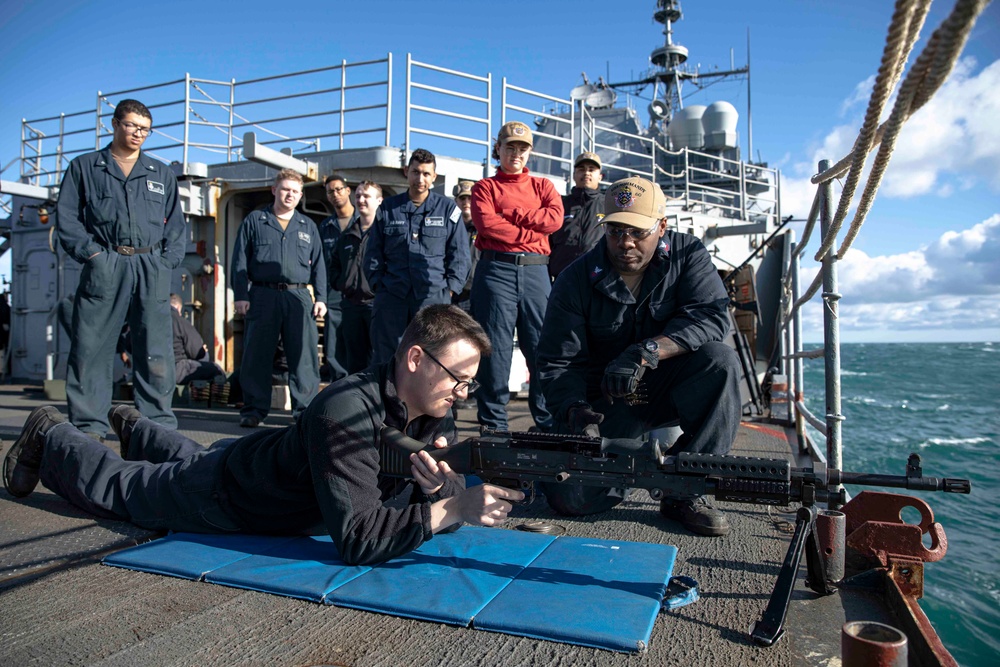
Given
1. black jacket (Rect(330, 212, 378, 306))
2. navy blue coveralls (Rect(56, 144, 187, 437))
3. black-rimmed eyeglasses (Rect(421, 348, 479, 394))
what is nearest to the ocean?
black-rimmed eyeglasses (Rect(421, 348, 479, 394))

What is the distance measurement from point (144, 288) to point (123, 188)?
2.20ft

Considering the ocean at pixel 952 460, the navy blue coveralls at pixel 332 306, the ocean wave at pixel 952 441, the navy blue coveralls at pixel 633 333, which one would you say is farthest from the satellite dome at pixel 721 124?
the navy blue coveralls at pixel 633 333

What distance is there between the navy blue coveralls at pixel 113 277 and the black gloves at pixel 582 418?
3.07 m

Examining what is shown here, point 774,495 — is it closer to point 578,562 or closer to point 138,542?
point 578,562

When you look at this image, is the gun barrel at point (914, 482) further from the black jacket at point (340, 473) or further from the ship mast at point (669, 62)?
the ship mast at point (669, 62)

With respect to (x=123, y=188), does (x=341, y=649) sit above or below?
below

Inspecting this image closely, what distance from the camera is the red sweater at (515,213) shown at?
183 inches

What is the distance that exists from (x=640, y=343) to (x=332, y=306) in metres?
5.20

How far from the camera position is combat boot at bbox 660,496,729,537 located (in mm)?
2738

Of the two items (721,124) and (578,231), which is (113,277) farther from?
(721,124)

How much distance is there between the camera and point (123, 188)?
14.7 feet

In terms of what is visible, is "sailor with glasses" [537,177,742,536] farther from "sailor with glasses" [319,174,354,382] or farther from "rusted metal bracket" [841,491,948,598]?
Answer: "sailor with glasses" [319,174,354,382]

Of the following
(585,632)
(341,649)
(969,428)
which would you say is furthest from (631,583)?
(969,428)

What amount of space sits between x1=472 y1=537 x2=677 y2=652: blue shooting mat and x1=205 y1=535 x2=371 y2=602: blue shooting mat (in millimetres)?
528
